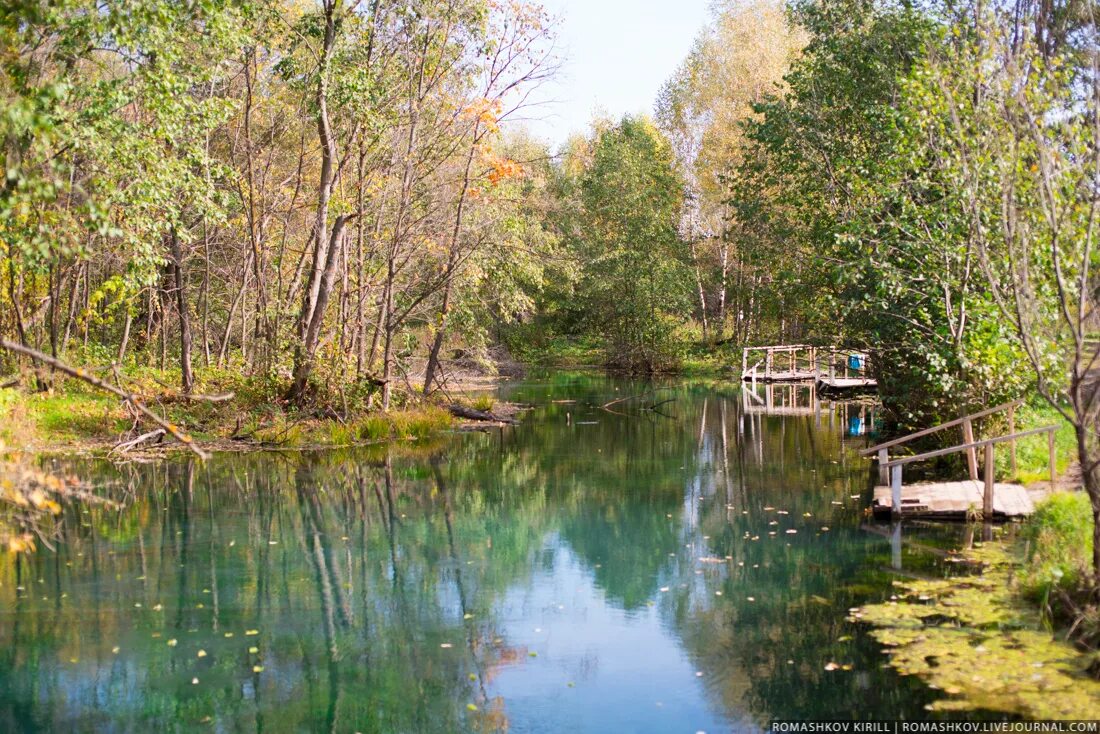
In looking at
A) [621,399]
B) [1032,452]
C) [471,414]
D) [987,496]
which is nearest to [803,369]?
[621,399]

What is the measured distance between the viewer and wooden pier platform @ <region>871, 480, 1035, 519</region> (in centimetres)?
1305

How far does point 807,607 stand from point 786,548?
2.41m

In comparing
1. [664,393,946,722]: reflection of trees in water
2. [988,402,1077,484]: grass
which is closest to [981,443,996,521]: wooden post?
[988,402,1077,484]: grass

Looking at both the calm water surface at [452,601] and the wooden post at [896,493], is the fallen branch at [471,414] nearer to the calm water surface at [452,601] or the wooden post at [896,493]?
the calm water surface at [452,601]

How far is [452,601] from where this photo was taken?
1078 cm

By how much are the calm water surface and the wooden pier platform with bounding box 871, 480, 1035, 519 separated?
0.57m

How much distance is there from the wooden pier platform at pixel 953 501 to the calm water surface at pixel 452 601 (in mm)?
571

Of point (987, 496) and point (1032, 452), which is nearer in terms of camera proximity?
point (987, 496)

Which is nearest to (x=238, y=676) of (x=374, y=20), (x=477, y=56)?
(x=374, y=20)

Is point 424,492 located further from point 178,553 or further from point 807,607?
point 807,607

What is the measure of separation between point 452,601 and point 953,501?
6997mm

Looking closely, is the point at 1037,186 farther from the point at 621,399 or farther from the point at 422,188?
the point at 621,399

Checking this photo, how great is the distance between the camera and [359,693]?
8.15 metres

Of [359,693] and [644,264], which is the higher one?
[644,264]
